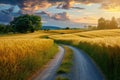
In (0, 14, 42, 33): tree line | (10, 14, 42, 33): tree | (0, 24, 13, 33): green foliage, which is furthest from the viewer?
(0, 24, 13, 33): green foliage

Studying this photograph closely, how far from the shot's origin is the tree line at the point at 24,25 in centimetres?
15988

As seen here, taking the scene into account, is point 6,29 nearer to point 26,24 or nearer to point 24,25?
point 24,25

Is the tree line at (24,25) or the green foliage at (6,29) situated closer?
the tree line at (24,25)

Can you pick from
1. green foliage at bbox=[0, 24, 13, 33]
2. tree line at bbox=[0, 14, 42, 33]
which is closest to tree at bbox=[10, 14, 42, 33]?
tree line at bbox=[0, 14, 42, 33]

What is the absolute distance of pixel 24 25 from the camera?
529 ft

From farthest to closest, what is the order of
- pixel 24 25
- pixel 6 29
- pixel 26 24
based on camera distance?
pixel 6 29 < pixel 24 25 < pixel 26 24

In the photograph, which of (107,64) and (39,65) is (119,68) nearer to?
(107,64)

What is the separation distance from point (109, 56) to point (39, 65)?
7101mm

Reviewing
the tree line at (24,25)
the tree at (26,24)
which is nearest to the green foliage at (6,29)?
the tree line at (24,25)

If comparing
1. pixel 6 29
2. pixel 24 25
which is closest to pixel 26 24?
pixel 24 25

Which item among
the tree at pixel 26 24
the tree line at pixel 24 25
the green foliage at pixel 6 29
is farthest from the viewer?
the green foliage at pixel 6 29

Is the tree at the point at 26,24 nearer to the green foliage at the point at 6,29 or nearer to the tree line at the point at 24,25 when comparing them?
the tree line at the point at 24,25

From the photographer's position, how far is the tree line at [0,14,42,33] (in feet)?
525

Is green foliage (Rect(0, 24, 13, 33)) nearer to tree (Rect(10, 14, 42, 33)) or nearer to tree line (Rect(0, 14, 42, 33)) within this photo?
tree line (Rect(0, 14, 42, 33))
